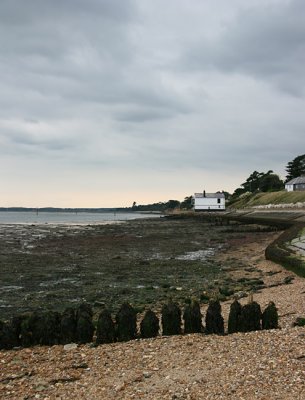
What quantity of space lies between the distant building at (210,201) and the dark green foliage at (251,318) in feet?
389

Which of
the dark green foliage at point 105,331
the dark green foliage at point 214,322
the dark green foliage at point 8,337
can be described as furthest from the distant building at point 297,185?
the dark green foliage at point 8,337

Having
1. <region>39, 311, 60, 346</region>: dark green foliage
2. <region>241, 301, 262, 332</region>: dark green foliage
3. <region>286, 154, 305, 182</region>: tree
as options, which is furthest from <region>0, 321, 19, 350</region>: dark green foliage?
<region>286, 154, 305, 182</region>: tree

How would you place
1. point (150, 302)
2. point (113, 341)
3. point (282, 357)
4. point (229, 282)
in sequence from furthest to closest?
point (229, 282) < point (150, 302) < point (113, 341) < point (282, 357)

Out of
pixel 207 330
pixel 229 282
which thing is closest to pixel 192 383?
pixel 207 330

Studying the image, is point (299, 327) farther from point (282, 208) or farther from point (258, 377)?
point (282, 208)

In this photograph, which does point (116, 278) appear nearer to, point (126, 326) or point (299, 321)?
point (126, 326)

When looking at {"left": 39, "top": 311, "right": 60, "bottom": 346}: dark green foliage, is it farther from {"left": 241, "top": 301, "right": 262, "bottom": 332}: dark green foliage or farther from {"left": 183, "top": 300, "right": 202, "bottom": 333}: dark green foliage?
{"left": 241, "top": 301, "right": 262, "bottom": 332}: dark green foliage

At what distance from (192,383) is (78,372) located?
2.41m

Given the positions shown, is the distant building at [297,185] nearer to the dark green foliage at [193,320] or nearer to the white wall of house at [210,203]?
the white wall of house at [210,203]

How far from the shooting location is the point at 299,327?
945cm

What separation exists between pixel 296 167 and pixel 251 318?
113441mm

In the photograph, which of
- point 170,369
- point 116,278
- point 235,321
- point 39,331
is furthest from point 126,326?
point 116,278

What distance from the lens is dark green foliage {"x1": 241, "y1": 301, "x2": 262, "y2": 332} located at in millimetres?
9945

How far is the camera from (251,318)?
32.8 feet
